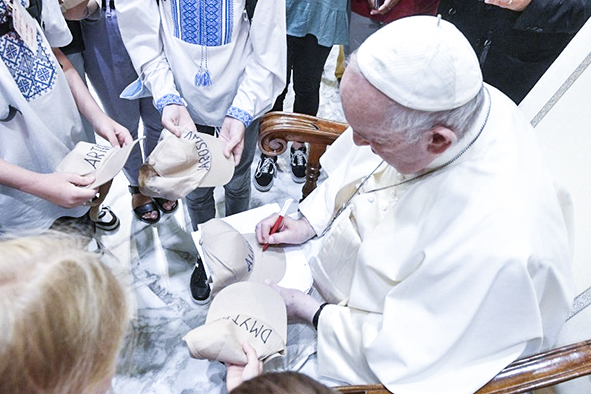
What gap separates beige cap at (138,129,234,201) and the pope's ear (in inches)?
25.7

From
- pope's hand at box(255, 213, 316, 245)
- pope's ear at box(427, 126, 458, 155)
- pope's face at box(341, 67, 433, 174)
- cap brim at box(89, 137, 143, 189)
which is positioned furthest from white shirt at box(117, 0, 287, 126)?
pope's ear at box(427, 126, 458, 155)

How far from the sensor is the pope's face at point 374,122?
2.90 feet

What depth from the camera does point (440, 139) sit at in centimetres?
91

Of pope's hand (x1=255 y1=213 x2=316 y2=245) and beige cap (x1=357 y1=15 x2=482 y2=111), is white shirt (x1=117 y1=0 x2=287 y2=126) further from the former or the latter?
beige cap (x1=357 y1=15 x2=482 y2=111)

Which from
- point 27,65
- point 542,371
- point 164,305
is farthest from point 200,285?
point 542,371

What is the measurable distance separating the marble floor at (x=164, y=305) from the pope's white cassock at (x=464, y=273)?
298 millimetres

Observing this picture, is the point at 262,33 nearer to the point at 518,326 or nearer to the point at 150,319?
the point at 518,326

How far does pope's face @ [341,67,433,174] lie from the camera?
34.8 inches

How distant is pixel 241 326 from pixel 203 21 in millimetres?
869

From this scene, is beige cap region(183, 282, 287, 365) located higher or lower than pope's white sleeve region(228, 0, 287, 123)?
lower

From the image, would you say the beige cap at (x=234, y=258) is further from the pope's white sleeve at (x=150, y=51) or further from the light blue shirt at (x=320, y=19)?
the light blue shirt at (x=320, y=19)

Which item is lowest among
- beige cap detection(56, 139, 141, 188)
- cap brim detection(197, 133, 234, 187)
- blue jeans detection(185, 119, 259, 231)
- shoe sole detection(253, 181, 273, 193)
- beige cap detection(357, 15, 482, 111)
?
shoe sole detection(253, 181, 273, 193)

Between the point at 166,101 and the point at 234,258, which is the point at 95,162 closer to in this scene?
the point at 166,101

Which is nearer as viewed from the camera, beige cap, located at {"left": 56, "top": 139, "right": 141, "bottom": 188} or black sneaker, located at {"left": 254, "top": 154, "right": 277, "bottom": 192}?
beige cap, located at {"left": 56, "top": 139, "right": 141, "bottom": 188}
